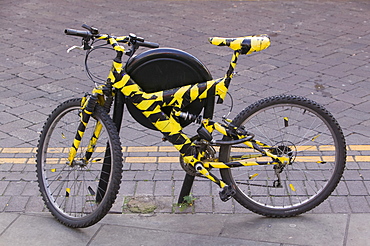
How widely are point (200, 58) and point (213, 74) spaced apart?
72cm

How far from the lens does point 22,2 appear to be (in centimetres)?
1159

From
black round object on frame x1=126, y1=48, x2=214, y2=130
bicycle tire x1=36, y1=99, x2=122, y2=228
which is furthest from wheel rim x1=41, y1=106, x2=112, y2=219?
black round object on frame x1=126, y1=48, x2=214, y2=130

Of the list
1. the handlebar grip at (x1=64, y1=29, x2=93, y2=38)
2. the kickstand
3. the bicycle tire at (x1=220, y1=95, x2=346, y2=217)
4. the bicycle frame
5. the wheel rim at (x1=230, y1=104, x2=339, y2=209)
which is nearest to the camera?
the handlebar grip at (x1=64, y1=29, x2=93, y2=38)

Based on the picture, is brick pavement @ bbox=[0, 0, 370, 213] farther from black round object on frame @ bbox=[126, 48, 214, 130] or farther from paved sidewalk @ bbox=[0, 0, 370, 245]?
black round object on frame @ bbox=[126, 48, 214, 130]

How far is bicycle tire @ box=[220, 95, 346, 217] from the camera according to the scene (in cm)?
389

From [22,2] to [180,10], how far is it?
3.24m

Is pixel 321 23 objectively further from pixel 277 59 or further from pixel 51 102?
pixel 51 102

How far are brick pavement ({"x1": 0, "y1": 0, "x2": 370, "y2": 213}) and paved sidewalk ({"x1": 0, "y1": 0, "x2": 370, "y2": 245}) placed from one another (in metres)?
0.02

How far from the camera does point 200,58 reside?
7949 mm

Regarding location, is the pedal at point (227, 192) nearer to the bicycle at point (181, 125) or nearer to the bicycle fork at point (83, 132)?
the bicycle at point (181, 125)

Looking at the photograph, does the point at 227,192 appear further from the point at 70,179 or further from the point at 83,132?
the point at 70,179

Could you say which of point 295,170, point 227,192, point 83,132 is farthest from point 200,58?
point 227,192

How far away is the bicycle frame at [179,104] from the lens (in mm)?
3789

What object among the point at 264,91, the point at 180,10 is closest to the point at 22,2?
the point at 180,10
